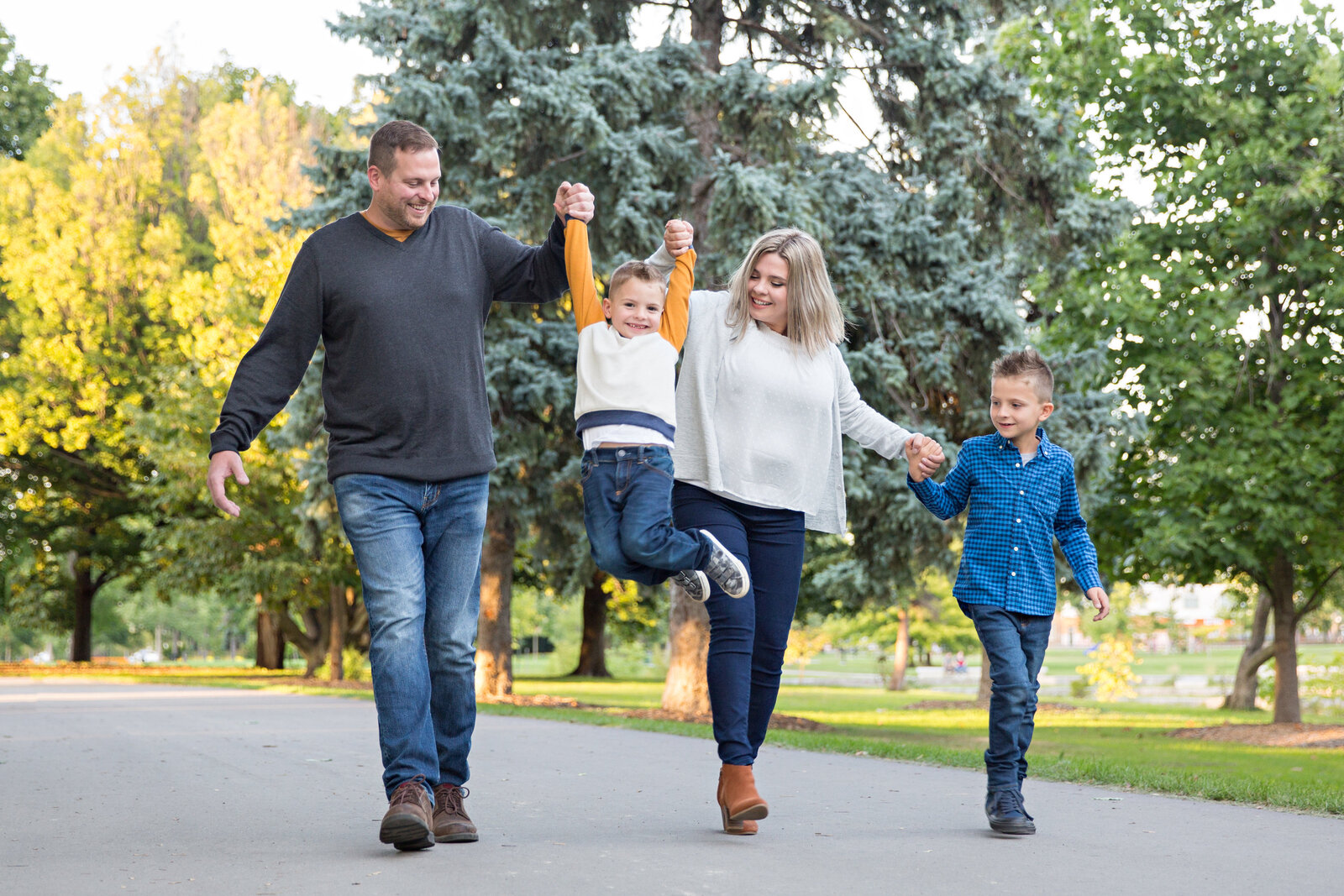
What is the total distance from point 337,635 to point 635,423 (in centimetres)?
2431

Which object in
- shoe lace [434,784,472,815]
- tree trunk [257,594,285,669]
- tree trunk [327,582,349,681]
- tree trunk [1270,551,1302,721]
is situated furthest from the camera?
tree trunk [257,594,285,669]

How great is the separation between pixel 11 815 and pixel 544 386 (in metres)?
9.35

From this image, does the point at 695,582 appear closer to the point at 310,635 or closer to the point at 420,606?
the point at 420,606

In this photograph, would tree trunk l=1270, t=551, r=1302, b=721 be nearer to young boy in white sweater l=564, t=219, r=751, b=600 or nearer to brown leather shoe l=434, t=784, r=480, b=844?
young boy in white sweater l=564, t=219, r=751, b=600

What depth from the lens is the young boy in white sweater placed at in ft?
14.1

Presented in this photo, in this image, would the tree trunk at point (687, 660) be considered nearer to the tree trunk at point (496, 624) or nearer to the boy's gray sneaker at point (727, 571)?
the tree trunk at point (496, 624)

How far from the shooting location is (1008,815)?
15.1 ft

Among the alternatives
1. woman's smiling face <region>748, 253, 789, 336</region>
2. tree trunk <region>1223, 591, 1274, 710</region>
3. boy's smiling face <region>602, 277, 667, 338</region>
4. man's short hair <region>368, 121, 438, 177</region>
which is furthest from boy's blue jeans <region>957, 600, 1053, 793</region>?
tree trunk <region>1223, 591, 1274, 710</region>

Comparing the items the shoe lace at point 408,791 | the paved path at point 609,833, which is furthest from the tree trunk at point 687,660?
the shoe lace at point 408,791

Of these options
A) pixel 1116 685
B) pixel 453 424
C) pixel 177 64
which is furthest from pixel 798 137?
pixel 177 64

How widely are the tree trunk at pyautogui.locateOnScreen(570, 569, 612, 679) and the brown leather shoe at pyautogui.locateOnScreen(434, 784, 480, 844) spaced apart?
37.5 metres

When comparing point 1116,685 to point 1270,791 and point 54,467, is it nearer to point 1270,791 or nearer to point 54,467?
point 1270,791

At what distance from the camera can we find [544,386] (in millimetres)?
14070

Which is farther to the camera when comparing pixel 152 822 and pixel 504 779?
pixel 504 779
